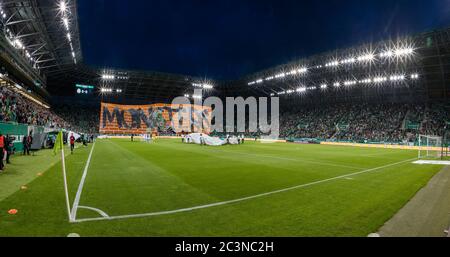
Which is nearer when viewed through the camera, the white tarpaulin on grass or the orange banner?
the white tarpaulin on grass

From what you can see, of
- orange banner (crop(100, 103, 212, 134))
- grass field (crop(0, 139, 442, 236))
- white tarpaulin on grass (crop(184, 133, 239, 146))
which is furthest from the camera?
orange banner (crop(100, 103, 212, 134))

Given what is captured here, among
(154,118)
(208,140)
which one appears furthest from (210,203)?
(154,118)

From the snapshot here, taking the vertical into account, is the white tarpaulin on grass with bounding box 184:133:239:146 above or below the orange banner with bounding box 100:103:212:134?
below

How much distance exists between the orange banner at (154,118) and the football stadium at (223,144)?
41cm

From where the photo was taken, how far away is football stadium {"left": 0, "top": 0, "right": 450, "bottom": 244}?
19.7 feet

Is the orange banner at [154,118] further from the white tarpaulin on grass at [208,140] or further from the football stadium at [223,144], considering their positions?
the white tarpaulin on grass at [208,140]

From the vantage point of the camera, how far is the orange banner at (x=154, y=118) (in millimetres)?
73750

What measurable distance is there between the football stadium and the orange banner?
409 mm

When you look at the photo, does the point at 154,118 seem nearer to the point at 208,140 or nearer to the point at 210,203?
the point at 208,140

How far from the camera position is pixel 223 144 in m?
38.0

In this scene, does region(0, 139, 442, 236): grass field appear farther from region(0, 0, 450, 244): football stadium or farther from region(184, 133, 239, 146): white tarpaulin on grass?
region(184, 133, 239, 146): white tarpaulin on grass

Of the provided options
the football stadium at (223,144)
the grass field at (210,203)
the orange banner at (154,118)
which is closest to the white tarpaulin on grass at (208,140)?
the football stadium at (223,144)

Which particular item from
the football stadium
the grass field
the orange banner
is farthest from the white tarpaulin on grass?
the orange banner
